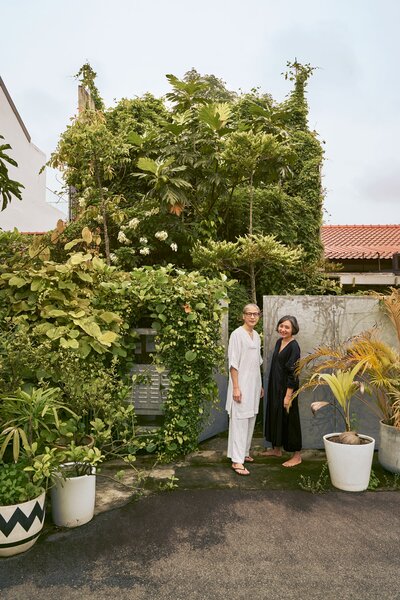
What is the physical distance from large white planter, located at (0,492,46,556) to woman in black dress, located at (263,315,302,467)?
2.95 m

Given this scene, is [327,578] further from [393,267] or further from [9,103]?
[9,103]

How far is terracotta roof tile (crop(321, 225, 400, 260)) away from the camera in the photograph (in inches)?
593

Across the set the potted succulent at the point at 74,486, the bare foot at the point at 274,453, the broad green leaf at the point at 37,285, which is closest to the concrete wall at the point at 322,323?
the bare foot at the point at 274,453

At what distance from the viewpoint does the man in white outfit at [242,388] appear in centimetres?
514

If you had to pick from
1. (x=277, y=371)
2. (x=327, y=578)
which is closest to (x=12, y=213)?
(x=277, y=371)

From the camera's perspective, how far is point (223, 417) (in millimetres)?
6812

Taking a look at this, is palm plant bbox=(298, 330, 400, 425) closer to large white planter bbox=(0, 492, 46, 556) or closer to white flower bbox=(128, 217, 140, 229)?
large white planter bbox=(0, 492, 46, 556)

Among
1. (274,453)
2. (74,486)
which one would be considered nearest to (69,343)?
(74,486)

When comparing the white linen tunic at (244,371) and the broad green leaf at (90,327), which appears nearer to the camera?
the broad green leaf at (90,327)

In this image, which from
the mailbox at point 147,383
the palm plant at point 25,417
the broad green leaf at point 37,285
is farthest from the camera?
the mailbox at point 147,383

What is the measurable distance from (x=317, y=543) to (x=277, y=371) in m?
2.13

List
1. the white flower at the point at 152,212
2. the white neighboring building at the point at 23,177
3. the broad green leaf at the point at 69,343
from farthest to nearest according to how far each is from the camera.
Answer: the white neighboring building at the point at 23,177 → the white flower at the point at 152,212 → the broad green leaf at the point at 69,343

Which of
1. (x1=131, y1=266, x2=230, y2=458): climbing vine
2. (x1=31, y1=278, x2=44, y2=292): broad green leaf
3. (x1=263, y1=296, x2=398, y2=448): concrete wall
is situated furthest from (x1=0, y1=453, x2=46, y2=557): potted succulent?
(x1=263, y1=296, x2=398, y2=448): concrete wall

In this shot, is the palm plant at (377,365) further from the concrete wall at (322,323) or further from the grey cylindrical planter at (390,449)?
the concrete wall at (322,323)
